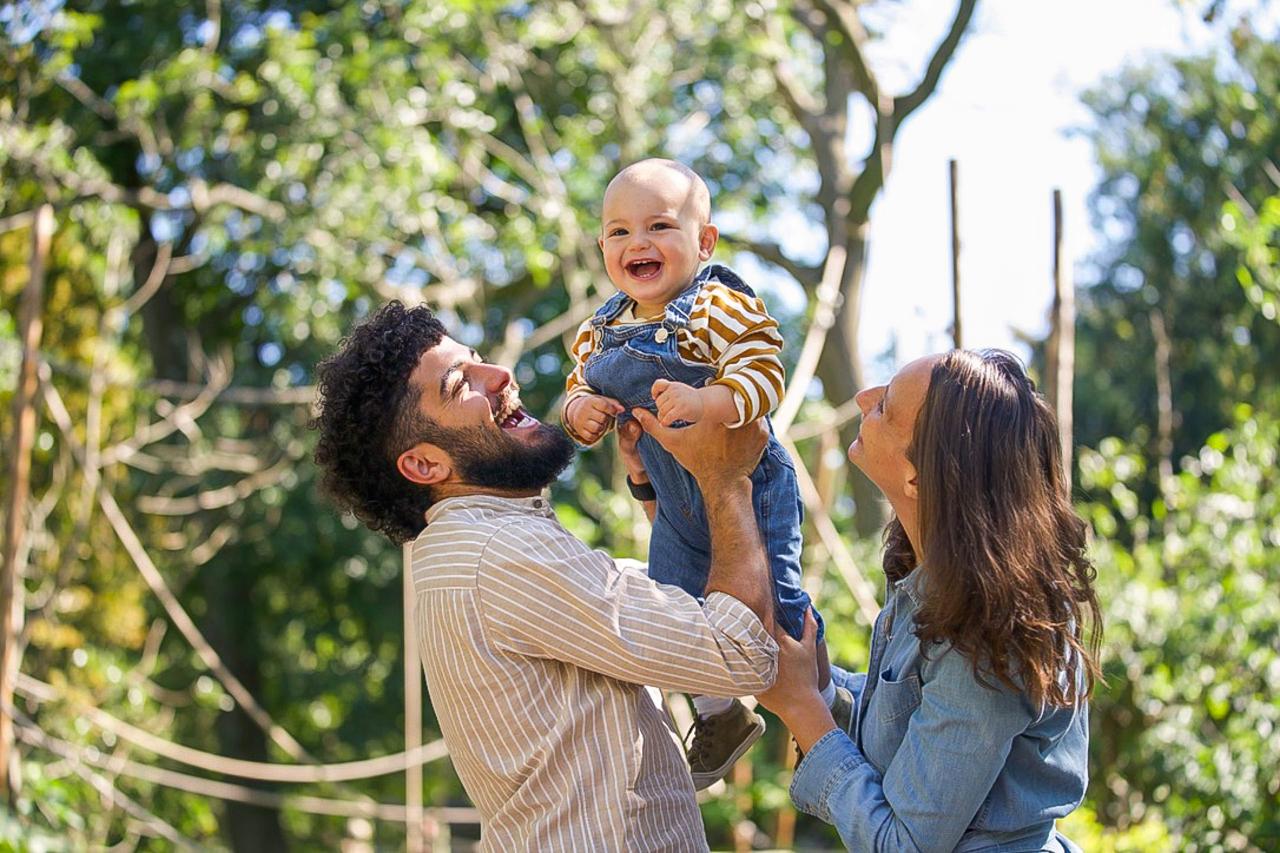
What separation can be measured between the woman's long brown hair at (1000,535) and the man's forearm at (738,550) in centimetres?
27

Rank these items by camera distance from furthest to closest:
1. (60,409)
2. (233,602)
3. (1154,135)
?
(1154,135) < (233,602) < (60,409)

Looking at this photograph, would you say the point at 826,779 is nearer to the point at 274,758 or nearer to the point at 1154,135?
the point at 274,758

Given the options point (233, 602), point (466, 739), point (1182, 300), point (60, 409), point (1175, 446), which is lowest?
point (233, 602)

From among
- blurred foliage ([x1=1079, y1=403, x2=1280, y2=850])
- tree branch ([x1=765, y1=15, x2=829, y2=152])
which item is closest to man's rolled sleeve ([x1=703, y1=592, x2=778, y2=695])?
blurred foliage ([x1=1079, y1=403, x2=1280, y2=850])

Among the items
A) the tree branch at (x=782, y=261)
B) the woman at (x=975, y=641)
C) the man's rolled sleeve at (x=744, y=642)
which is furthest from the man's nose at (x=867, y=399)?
the tree branch at (x=782, y=261)

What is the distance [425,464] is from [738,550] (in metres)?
0.48

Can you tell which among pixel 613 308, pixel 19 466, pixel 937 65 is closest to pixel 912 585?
pixel 613 308

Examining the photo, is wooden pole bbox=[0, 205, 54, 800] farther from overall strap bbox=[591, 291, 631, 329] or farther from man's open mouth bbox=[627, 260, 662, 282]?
man's open mouth bbox=[627, 260, 662, 282]

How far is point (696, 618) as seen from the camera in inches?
77.7

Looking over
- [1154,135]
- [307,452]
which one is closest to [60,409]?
[307,452]

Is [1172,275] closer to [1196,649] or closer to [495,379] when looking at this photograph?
[1196,649]

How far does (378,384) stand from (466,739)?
0.53 metres

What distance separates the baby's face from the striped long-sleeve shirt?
0.18ft

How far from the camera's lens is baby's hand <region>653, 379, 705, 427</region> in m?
2.06
